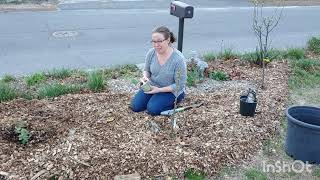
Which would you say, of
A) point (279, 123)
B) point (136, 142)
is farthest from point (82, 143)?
point (279, 123)

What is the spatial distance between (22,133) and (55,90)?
5.20 ft

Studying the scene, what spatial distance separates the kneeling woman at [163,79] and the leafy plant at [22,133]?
4.48ft

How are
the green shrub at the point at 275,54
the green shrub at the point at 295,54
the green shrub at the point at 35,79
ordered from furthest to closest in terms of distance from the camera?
the green shrub at the point at 295,54 → the green shrub at the point at 275,54 → the green shrub at the point at 35,79

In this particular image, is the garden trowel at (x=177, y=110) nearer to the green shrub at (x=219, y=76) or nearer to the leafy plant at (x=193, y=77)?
the leafy plant at (x=193, y=77)

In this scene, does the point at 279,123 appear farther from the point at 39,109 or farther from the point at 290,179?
the point at 39,109

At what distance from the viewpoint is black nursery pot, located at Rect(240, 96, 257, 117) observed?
17.9 feet

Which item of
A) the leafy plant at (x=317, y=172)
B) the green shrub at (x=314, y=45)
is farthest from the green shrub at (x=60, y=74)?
the green shrub at (x=314, y=45)

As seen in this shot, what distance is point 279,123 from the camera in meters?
5.64

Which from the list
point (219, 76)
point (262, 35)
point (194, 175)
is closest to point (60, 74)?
point (219, 76)

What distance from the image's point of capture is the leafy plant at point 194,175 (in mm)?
4484

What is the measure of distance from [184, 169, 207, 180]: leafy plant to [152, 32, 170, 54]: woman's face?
5.18 ft

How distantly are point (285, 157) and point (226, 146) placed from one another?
0.65m

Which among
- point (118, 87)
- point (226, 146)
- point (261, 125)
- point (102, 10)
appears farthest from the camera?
point (102, 10)

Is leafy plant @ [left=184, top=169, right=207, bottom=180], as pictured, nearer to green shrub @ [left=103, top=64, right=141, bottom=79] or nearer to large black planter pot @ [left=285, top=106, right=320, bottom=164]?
large black planter pot @ [left=285, top=106, right=320, bottom=164]
